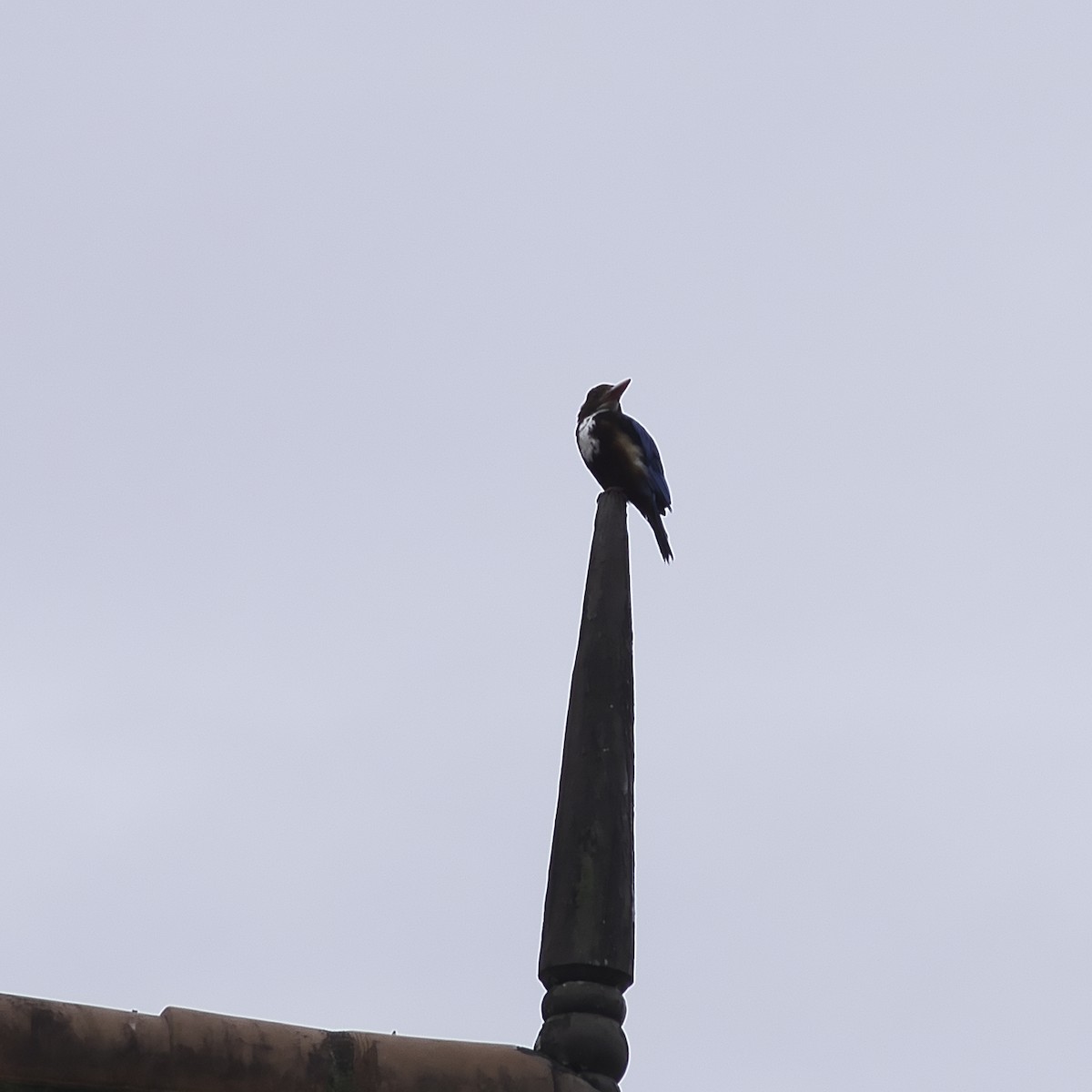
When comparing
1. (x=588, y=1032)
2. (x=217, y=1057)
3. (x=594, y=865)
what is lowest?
(x=217, y=1057)

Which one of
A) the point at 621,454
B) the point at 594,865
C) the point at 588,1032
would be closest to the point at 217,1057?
the point at 588,1032

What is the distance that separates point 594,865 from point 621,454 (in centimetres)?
258

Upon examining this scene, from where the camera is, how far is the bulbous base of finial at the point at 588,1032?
6.11 metres

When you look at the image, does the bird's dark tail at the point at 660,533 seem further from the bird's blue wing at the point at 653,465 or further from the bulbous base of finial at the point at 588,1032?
the bulbous base of finial at the point at 588,1032

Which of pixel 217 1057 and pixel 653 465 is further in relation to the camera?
pixel 653 465

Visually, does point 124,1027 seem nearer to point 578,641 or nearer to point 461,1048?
point 461,1048

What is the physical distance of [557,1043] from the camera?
20.1 ft

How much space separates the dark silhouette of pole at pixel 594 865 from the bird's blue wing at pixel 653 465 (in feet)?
5.90

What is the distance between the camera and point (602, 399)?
29.9 feet

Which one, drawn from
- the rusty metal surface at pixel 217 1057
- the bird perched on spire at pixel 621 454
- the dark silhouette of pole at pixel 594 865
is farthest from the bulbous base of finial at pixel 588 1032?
the bird perched on spire at pixel 621 454

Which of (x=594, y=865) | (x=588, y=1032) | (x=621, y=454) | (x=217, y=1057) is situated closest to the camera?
(x=217, y=1057)

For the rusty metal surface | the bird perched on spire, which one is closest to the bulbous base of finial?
the rusty metal surface

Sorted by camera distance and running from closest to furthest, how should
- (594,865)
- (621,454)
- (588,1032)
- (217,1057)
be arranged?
1. (217,1057)
2. (588,1032)
3. (594,865)
4. (621,454)

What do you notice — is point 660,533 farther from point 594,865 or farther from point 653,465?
point 594,865
